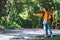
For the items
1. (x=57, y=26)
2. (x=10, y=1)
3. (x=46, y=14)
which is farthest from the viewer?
(x=10, y=1)

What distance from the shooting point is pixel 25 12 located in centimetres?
2417

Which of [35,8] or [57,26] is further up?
[35,8]

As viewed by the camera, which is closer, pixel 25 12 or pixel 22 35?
pixel 22 35

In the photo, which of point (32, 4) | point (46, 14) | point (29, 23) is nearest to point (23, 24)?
point (29, 23)

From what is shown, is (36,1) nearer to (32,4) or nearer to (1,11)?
(32,4)

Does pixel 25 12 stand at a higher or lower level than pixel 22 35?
higher

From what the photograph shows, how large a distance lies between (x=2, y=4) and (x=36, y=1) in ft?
10.3

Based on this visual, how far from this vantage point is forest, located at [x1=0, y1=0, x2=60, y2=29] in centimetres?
2353

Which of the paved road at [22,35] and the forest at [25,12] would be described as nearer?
the paved road at [22,35]

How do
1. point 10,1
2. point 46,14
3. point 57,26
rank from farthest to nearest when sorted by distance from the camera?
point 10,1
point 57,26
point 46,14

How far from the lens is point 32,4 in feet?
80.3

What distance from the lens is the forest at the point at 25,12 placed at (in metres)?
23.5

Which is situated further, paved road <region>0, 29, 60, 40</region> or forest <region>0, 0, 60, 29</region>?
forest <region>0, 0, 60, 29</region>

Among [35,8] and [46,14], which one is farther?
[35,8]
